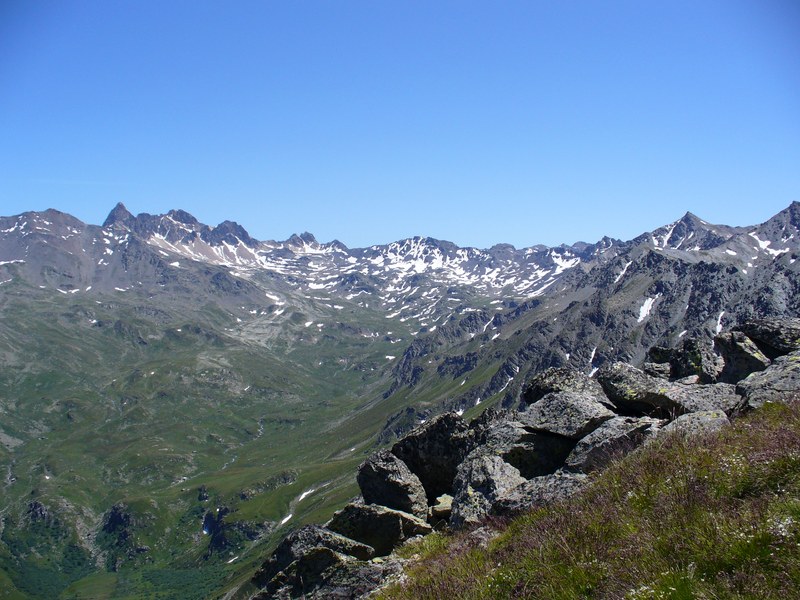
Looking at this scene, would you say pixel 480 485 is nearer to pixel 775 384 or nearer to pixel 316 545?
pixel 316 545

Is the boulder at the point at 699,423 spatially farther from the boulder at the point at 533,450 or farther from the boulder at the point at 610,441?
the boulder at the point at 533,450

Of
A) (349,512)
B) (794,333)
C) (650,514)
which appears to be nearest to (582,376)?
(794,333)

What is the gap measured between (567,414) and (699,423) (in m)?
6.15

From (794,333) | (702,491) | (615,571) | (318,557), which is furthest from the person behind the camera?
(794,333)

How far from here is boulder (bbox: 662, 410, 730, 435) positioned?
42.7ft

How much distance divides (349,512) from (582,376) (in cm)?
1070

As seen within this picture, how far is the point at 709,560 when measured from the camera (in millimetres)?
7879

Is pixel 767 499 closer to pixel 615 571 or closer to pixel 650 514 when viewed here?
pixel 650 514

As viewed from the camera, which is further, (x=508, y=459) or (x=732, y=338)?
(x=732, y=338)

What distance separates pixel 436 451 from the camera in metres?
25.5

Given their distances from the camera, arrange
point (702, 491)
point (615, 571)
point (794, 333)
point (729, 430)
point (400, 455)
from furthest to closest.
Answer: point (400, 455) < point (794, 333) < point (729, 430) < point (702, 491) < point (615, 571)

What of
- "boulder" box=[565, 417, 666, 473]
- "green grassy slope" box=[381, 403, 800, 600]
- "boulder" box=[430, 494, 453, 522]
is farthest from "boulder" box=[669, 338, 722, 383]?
"boulder" box=[430, 494, 453, 522]

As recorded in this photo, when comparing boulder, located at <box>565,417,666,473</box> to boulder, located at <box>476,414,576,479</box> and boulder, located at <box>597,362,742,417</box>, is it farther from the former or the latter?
boulder, located at <box>476,414,576,479</box>

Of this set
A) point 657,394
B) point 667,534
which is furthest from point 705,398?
point 667,534
